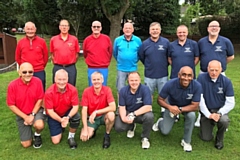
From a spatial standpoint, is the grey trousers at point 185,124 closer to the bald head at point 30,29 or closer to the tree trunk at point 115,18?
the bald head at point 30,29

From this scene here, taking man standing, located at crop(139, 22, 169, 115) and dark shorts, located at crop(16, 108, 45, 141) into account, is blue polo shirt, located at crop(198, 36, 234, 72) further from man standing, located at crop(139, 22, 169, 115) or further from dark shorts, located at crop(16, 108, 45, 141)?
dark shorts, located at crop(16, 108, 45, 141)

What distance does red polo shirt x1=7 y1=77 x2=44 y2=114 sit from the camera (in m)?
4.05

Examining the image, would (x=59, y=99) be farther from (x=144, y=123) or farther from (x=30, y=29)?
(x=30, y=29)

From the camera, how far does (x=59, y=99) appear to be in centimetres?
408

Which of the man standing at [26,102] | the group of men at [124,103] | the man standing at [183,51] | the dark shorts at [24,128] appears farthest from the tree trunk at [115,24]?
the dark shorts at [24,128]

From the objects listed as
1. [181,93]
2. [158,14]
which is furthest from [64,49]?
[158,14]

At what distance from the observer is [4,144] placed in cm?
434

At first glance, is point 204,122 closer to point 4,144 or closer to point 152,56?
point 152,56

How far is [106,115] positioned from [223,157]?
1797mm

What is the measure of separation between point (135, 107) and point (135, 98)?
152 mm

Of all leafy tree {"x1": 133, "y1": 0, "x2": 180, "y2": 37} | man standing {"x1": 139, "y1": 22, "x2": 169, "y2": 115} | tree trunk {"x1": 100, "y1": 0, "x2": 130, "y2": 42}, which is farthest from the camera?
leafy tree {"x1": 133, "y1": 0, "x2": 180, "y2": 37}

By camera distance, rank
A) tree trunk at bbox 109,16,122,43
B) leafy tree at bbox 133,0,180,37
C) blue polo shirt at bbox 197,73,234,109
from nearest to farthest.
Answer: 1. blue polo shirt at bbox 197,73,234,109
2. tree trunk at bbox 109,16,122,43
3. leafy tree at bbox 133,0,180,37

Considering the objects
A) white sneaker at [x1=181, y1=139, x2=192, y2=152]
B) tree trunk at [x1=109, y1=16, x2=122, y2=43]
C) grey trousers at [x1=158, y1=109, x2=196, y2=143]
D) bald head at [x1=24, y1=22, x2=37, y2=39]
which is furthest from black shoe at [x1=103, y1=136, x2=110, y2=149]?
tree trunk at [x1=109, y1=16, x2=122, y2=43]

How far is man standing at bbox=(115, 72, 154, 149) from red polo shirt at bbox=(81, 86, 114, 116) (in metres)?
0.22
